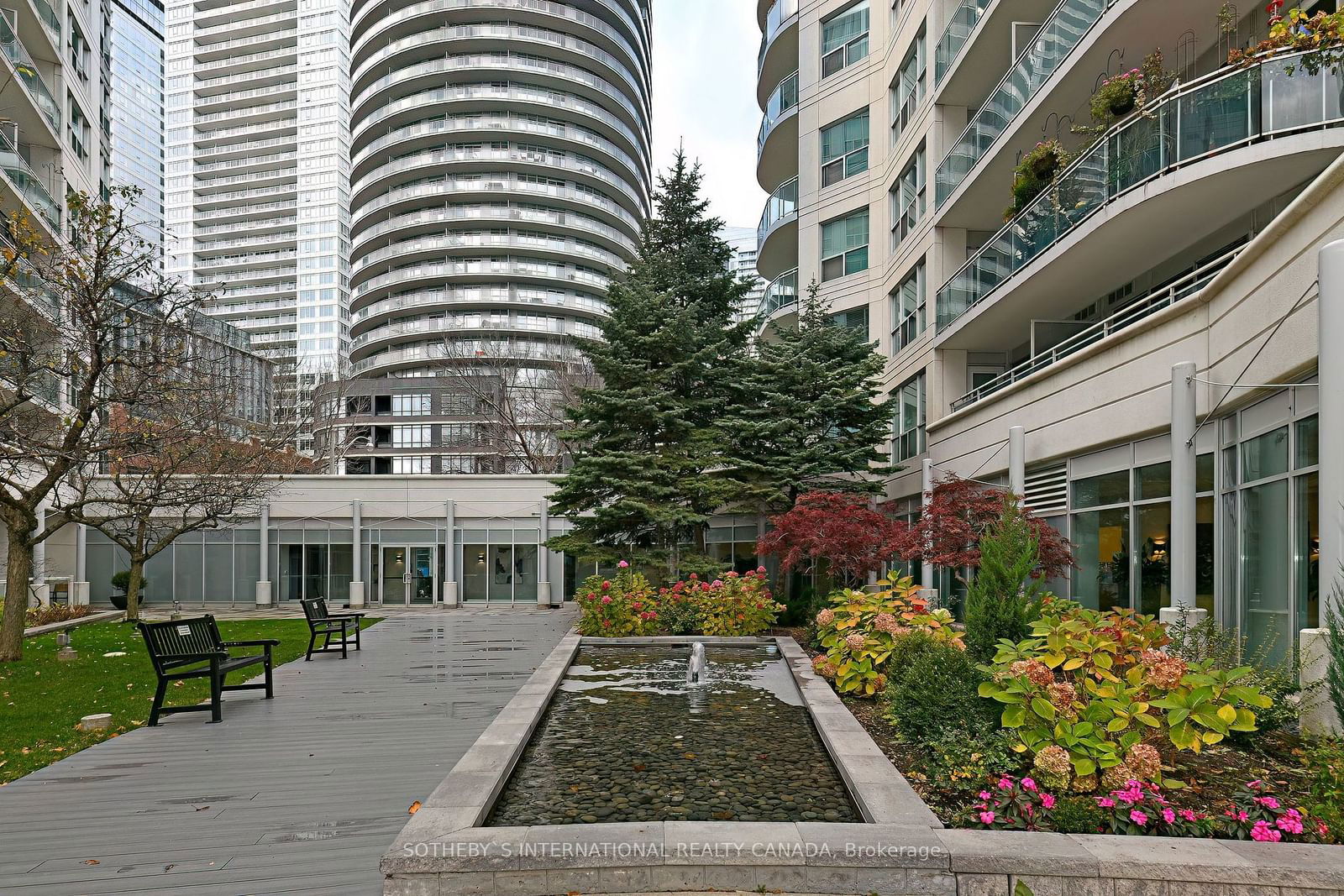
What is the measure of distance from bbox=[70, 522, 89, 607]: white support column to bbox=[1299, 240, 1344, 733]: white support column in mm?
33576

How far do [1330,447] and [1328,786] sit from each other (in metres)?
2.81

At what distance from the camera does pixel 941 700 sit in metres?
7.54

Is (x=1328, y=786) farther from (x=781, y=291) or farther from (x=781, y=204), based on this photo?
(x=781, y=204)

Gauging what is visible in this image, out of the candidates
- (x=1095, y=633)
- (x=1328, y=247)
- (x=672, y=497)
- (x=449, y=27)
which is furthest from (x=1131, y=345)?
(x=449, y=27)

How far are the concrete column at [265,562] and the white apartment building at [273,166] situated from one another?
4415 inches

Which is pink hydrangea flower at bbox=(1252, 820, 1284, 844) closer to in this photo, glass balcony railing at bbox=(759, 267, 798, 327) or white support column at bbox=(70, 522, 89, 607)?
glass balcony railing at bbox=(759, 267, 798, 327)

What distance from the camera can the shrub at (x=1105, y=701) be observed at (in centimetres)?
589

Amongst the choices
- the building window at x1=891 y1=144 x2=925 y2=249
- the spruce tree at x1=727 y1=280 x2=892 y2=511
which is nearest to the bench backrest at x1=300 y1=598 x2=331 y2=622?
the spruce tree at x1=727 y1=280 x2=892 y2=511

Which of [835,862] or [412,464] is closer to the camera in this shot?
[835,862]

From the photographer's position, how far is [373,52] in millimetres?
82250

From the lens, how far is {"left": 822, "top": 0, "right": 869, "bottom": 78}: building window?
1100 inches

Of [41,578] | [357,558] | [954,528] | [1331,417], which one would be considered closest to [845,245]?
[954,528]

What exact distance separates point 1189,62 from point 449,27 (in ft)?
251

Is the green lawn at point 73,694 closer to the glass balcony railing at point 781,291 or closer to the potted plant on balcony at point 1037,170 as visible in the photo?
the potted plant on balcony at point 1037,170
